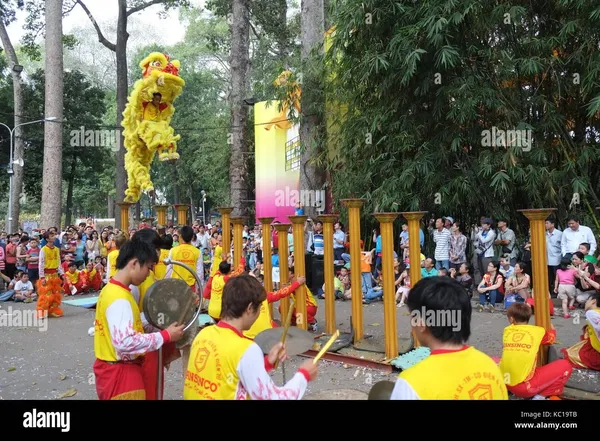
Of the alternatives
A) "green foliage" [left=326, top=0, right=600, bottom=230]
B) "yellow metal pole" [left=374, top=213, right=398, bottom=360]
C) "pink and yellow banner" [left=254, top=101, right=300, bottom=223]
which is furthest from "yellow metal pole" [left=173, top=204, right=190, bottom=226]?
"pink and yellow banner" [left=254, top=101, right=300, bottom=223]

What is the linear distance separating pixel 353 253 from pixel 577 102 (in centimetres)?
559

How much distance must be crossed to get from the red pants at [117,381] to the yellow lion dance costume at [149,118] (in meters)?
6.70

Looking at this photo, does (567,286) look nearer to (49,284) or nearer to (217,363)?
(217,363)

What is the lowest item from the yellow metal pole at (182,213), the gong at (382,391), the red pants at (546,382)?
the red pants at (546,382)

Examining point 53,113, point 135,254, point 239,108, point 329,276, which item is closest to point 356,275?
point 329,276

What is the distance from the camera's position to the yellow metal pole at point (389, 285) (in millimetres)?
5973

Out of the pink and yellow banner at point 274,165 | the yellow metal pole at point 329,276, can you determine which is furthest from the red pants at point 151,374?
the pink and yellow banner at point 274,165

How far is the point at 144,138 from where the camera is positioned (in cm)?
948

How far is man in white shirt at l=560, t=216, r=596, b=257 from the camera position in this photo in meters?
8.73

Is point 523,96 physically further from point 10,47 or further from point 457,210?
point 10,47

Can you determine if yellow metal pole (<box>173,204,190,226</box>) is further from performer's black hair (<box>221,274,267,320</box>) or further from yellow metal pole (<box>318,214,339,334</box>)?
performer's black hair (<box>221,274,267,320</box>)

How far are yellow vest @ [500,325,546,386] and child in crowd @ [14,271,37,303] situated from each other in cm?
1029
